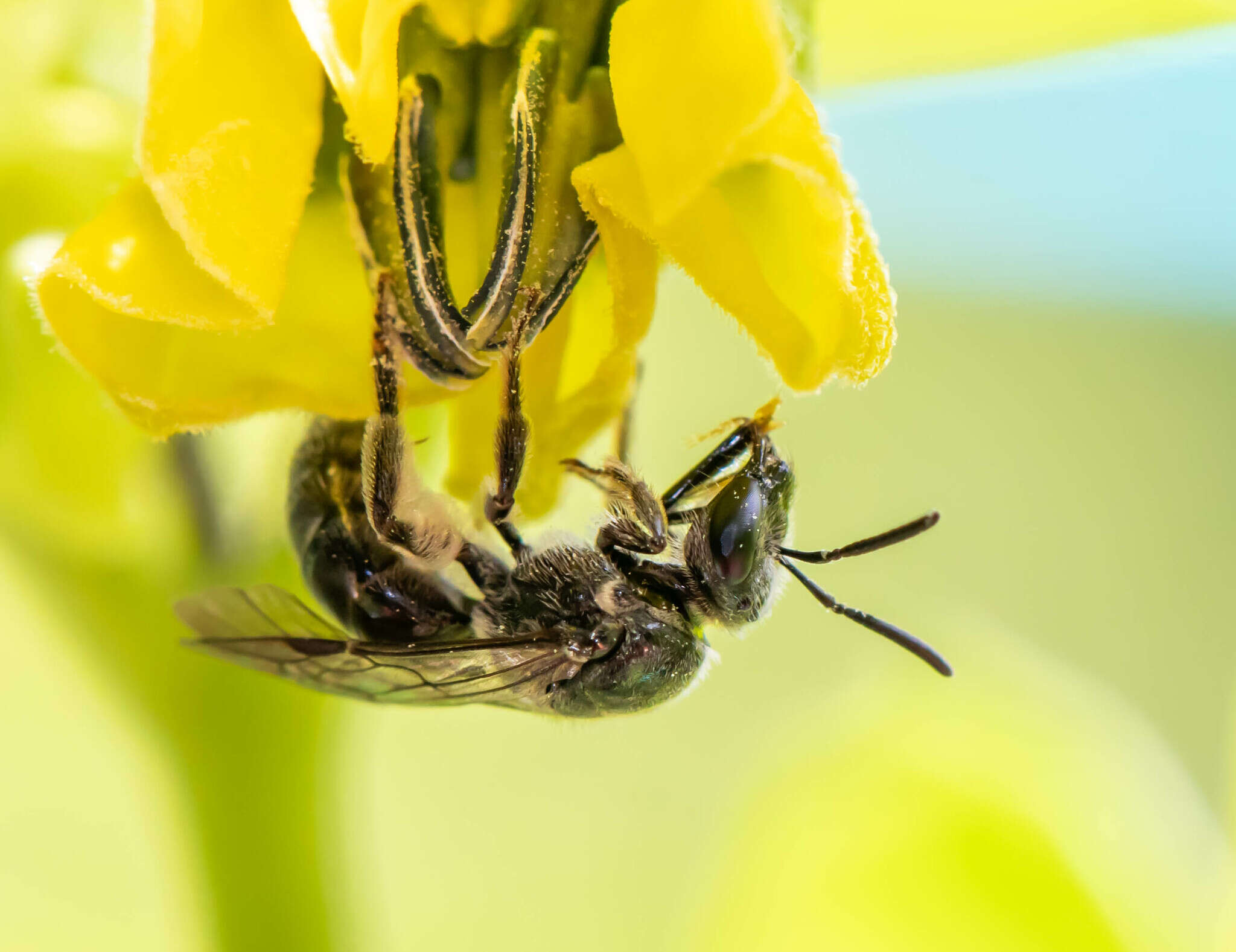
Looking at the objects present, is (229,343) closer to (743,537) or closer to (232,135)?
(232,135)

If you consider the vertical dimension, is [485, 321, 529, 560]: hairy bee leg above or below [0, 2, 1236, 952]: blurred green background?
above

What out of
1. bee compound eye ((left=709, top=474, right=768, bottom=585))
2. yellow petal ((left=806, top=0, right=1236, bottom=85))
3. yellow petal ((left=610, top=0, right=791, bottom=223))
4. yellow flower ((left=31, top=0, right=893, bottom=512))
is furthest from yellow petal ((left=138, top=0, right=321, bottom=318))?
yellow petal ((left=806, top=0, right=1236, bottom=85))

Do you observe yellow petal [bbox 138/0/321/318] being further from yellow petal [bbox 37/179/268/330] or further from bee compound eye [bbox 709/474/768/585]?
bee compound eye [bbox 709/474/768/585]

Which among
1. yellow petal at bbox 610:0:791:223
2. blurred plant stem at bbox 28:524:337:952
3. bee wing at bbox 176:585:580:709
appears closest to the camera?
yellow petal at bbox 610:0:791:223

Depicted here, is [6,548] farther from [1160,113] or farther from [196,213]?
[1160,113]

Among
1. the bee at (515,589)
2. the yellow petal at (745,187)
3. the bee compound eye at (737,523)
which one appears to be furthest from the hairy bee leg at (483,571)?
the yellow petal at (745,187)

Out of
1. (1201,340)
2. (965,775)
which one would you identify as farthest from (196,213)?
(1201,340)

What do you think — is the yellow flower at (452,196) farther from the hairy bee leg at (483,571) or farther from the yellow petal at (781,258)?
the hairy bee leg at (483,571)
